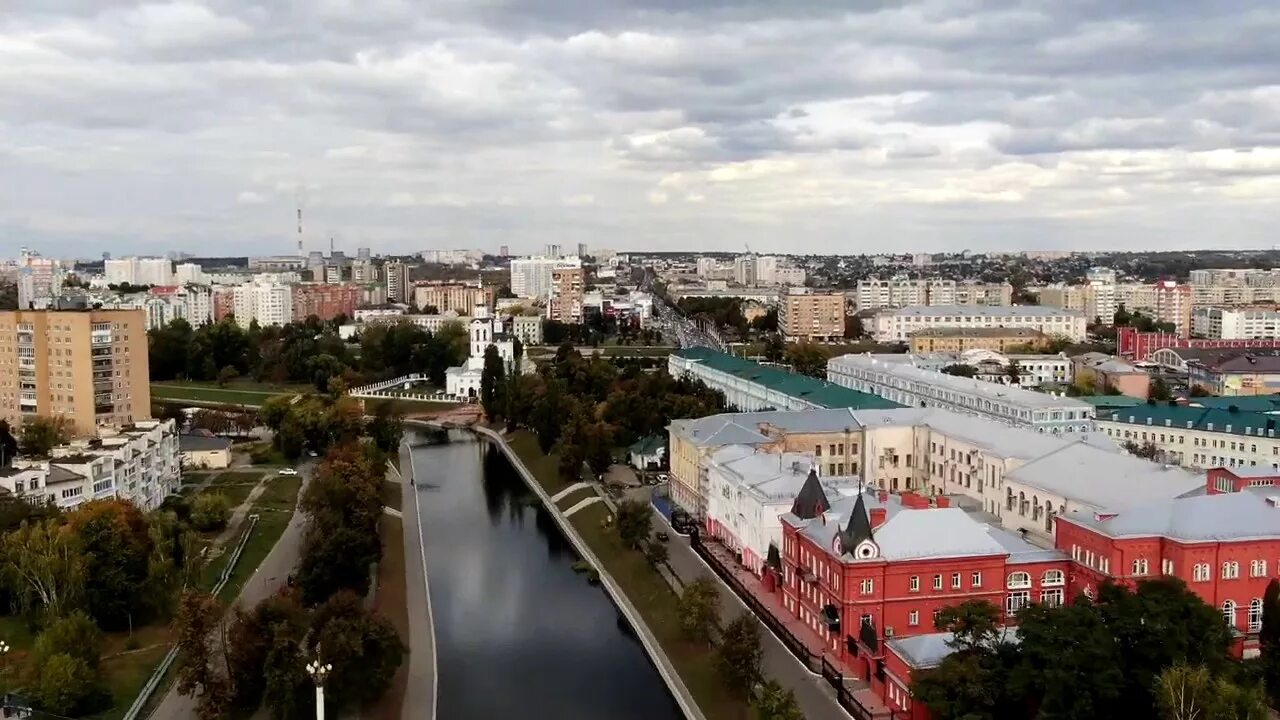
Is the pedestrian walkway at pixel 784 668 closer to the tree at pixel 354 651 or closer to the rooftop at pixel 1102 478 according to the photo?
the tree at pixel 354 651

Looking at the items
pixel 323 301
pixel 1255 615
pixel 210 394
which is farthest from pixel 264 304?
pixel 1255 615

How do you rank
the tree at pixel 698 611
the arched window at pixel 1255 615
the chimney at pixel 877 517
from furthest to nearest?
the tree at pixel 698 611, the chimney at pixel 877 517, the arched window at pixel 1255 615

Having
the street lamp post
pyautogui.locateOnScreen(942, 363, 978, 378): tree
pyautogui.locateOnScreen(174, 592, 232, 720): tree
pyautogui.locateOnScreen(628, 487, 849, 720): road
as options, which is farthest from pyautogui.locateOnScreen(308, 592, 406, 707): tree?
pyautogui.locateOnScreen(942, 363, 978, 378): tree

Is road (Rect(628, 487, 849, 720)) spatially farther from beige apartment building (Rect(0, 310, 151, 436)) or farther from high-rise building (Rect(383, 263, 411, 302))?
high-rise building (Rect(383, 263, 411, 302))

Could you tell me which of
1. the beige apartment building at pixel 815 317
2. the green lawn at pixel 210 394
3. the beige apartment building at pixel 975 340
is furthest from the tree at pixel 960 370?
the green lawn at pixel 210 394

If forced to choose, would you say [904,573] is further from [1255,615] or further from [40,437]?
[40,437]
